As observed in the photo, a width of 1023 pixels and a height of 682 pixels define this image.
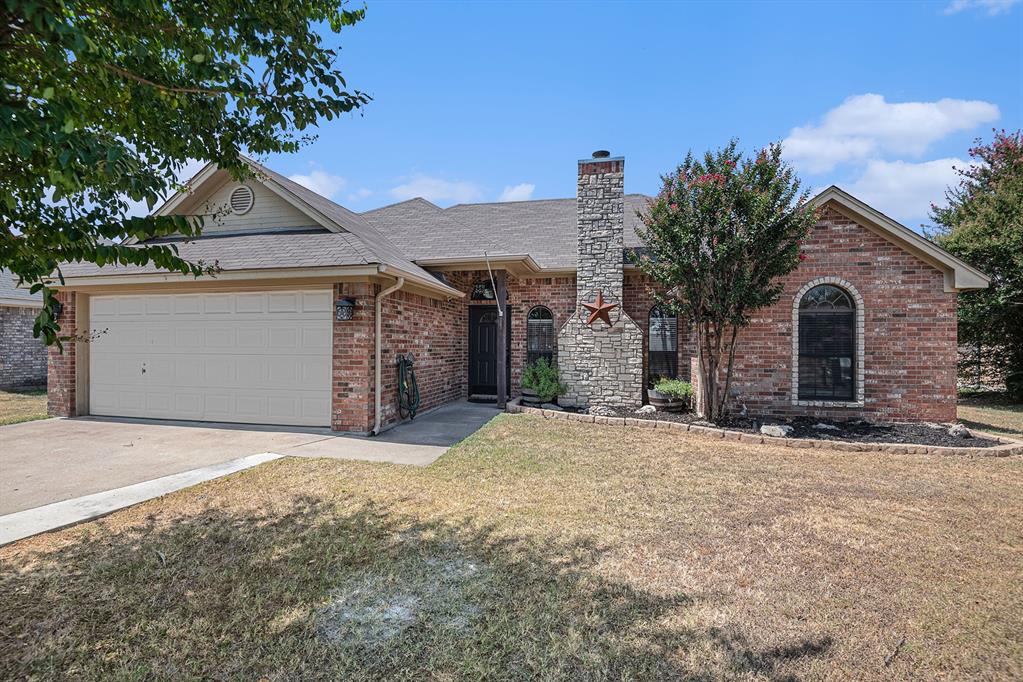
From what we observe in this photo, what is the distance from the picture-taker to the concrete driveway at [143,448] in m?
5.28

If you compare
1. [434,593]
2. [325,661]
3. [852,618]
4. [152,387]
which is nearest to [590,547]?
[434,593]

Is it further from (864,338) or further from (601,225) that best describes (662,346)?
(864,338)

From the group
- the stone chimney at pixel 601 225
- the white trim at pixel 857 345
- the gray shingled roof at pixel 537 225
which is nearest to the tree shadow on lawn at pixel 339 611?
the white trim at pixel 857 345

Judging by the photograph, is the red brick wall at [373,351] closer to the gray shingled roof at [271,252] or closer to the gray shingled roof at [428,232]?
the gray shingled roof at [271,252]

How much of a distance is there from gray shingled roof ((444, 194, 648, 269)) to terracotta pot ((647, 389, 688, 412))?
3537 millimetres

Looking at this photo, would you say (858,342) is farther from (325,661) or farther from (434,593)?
(325,661)

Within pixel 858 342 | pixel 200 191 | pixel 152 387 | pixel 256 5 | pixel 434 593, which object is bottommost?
pixel 434 593

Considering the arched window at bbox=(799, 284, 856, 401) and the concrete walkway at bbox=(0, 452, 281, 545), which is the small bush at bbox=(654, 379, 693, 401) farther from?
the concrete walkway at bbox=(0, 452, 281, 545)

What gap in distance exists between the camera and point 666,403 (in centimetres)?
1027

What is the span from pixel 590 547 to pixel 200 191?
33.3 ft

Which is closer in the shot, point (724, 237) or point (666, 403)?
point (724, 237)

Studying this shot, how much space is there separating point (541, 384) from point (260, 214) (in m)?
6.73

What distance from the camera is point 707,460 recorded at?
6574 millimetres

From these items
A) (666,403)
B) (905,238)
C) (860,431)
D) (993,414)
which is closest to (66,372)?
(666,403)
